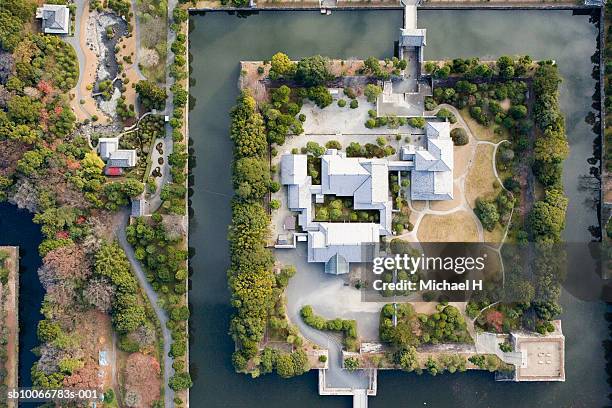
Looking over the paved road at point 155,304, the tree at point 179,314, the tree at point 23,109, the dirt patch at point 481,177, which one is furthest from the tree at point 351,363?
the tree at point 23,109

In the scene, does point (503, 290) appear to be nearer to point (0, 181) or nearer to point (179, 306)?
point (179, 306)

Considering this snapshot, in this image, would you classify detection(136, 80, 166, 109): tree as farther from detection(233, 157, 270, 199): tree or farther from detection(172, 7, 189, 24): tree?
detection(233, 157, 270, 199): tree

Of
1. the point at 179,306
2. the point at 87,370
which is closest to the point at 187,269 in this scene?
the point at 179,306

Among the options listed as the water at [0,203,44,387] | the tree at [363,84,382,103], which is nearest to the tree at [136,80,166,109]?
the water at [0,203,44,387]

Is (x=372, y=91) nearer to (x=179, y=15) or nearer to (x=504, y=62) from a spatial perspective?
(x=504, y=62)

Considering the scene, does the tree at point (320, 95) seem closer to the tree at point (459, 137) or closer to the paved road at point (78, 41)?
the tree at point (459, 137)

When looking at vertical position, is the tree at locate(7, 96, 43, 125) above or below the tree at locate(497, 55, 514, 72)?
below
